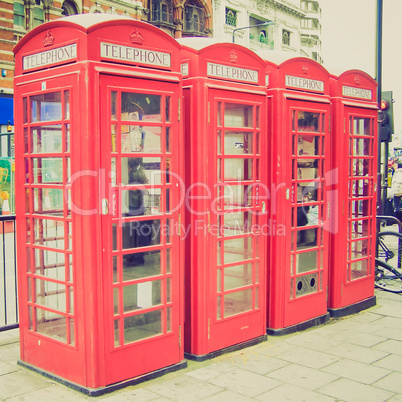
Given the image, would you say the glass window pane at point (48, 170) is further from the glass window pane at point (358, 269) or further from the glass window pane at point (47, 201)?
the glass window pane at point (358, 269)

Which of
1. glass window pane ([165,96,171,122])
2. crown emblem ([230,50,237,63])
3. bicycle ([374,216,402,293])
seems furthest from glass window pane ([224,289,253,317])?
bicycle ([374,216,402,293])

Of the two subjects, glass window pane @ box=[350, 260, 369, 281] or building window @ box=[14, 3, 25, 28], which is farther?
building window @ box=[14, 3, 25, 28]

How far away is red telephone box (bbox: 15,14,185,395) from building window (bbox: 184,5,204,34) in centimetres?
3018

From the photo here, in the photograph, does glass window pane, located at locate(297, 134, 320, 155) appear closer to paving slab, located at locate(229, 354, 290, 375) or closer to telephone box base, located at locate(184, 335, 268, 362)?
telephone box base, located at locate(184, 335, 268, 362)

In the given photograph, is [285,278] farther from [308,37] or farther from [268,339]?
[308,37]

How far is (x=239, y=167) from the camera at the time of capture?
500 cm

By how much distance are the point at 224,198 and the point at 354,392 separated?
1968 mm

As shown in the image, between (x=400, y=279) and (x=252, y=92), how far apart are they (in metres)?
4.44

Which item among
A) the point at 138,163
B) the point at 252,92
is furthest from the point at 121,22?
the point at 252,92

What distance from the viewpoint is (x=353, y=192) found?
20.9 feet

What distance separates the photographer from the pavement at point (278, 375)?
155 inches

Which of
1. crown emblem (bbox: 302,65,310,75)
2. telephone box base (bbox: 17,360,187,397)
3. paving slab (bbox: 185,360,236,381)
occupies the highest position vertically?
crown emblem (bbox: 302,65,310,75)

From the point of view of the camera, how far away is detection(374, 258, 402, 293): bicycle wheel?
25.0ft

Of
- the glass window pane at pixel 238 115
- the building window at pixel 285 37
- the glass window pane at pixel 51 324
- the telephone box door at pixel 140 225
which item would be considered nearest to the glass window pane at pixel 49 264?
the glass window pane at pixel 51 324
